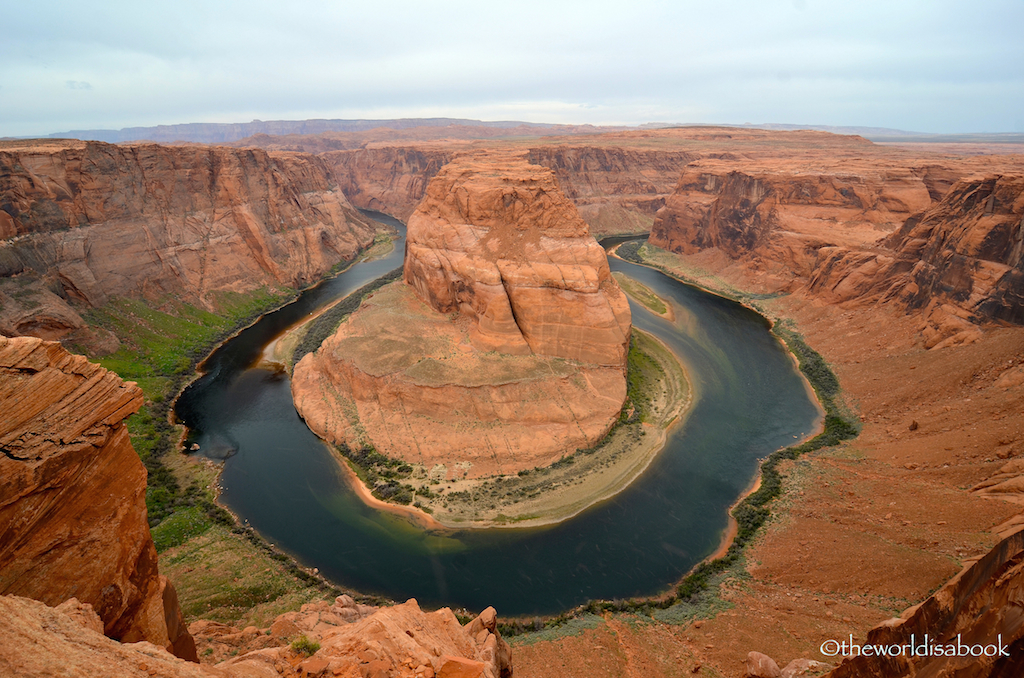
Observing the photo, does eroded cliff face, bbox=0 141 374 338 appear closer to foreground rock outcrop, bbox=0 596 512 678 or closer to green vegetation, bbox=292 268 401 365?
green vegetation, bbox=292 268 401 365

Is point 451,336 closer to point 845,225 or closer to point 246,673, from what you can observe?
point 246,673

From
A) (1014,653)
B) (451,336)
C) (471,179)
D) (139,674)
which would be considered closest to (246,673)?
(139,674)

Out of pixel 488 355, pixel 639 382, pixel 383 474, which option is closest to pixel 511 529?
pixel 383 474

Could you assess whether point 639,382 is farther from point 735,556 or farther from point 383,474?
point 383,474

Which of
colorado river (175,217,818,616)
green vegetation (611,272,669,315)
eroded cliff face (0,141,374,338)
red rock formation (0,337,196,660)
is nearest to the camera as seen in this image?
red rock formation (0,337,196,660)

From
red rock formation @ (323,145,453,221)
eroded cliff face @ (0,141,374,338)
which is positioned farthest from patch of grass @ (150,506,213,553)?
red rock formation @ (323,145,453,221)

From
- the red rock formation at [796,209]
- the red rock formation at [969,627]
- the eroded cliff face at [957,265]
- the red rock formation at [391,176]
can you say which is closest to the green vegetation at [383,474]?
the red rock formation at [969,627]
